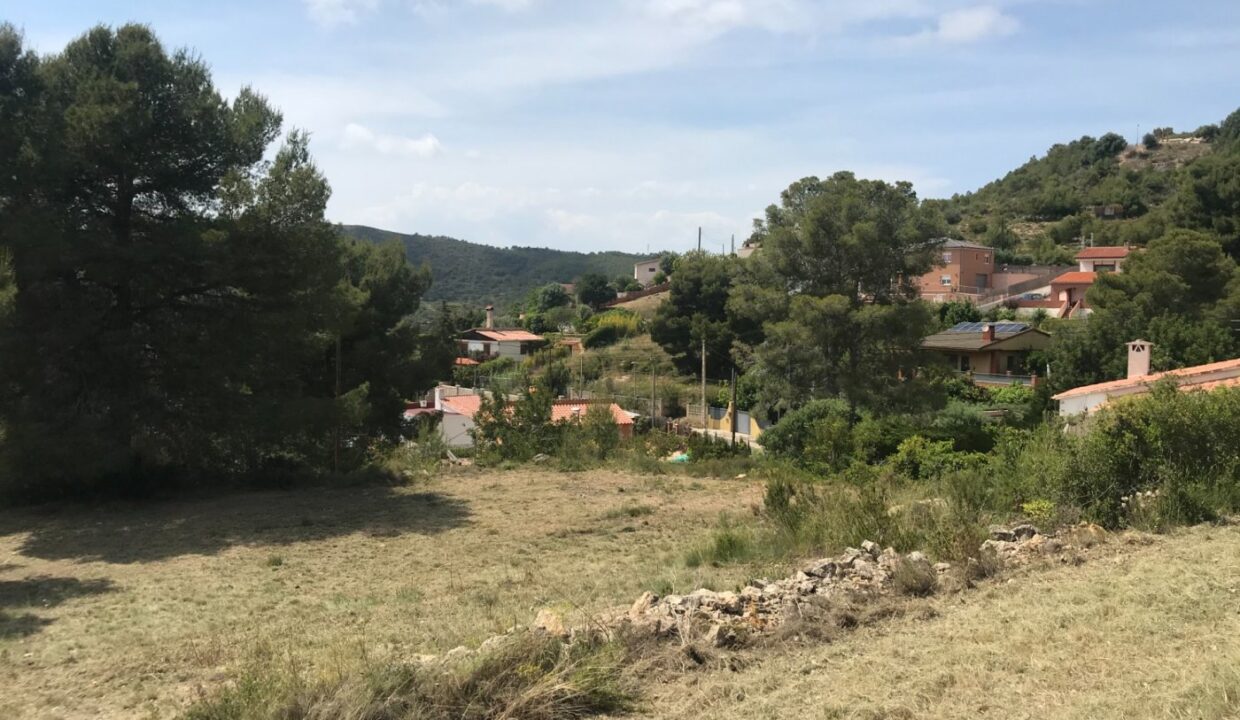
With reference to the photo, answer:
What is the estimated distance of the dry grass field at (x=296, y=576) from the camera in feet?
18.1

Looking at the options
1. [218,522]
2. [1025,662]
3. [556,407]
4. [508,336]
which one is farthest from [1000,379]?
[508,336]

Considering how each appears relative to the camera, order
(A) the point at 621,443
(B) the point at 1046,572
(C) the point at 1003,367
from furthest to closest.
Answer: (C) the point at 1003,367 → (A) the point at 621,443 → (B) the point at 1046,572

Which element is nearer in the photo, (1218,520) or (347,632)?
(347,632)

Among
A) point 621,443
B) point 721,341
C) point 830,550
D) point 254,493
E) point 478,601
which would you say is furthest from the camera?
point 721,341

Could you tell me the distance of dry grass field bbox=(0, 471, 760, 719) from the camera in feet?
18.1

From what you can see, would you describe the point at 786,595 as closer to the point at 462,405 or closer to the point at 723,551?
the point at 723,551

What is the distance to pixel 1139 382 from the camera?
1560 centimetres

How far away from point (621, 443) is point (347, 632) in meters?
14.9

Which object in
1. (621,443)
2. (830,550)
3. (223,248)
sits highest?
(223,248)

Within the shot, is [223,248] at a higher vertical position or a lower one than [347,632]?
higher

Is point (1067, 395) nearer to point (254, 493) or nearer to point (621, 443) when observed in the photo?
point (621, 443)

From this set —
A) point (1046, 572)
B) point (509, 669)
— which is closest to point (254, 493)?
point (509, 669)

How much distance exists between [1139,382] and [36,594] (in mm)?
17029

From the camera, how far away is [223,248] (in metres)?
12.8
